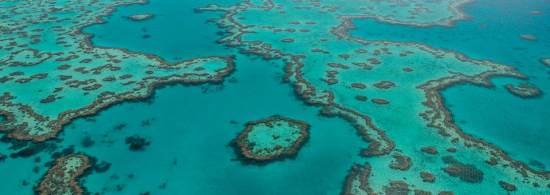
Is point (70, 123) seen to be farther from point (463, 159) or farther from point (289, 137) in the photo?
point (463, 159)

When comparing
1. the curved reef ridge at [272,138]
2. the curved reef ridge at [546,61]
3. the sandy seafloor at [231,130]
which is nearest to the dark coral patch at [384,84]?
the sandy seafloor at [231,130]

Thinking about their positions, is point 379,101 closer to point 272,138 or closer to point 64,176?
point 272,138

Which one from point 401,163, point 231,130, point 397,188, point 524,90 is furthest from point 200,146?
point 524,90

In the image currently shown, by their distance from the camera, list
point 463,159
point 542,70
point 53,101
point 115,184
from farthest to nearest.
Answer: point 542,70
point 53,101
point 463,159
point 115,184

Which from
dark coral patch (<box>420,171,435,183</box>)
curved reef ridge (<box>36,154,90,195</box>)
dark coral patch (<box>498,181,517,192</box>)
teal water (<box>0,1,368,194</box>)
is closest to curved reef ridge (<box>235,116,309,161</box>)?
teal water (<box>0,1,368,194</box>)

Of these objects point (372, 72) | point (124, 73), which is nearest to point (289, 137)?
point (372, 72)

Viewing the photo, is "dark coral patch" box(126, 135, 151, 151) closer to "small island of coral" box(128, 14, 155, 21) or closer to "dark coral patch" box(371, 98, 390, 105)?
"dark coral patch" box(371, 98, 390, 105)

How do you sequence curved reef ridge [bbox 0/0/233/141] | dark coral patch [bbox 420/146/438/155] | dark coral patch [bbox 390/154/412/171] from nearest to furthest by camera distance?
dark coral patch [bbox 390/154/412/171] → dark coral patch [bbox 420/146/438/155] → curved reef ridge [bbox 0/0/233/141]
